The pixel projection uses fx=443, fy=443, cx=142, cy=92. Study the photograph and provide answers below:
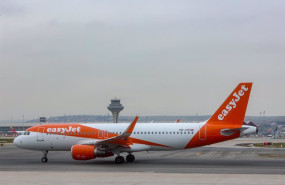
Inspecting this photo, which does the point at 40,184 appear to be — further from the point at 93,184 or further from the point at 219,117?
the point at 219,117

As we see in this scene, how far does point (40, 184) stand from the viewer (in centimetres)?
1936

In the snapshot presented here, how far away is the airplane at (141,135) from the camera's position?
98.2 ft

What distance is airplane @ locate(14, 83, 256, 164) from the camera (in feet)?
98.2

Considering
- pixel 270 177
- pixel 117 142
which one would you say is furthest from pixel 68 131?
pixel 270 177

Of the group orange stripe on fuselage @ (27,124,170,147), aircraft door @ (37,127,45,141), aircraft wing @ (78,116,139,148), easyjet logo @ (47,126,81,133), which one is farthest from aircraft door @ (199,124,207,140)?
aircraft door @ (37,127,45,141)

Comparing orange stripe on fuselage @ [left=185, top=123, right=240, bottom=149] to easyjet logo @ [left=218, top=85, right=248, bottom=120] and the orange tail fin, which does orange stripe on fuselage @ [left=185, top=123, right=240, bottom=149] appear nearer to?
the orange tail fin

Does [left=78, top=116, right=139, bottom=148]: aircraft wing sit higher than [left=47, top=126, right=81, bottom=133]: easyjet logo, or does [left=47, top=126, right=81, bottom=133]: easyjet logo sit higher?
[left=47, top=126, right=81, bottom=133]: easyjet logo

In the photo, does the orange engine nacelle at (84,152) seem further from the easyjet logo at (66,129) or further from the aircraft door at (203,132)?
the aircraft door at (203,132)

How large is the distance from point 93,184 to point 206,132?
12.9 m

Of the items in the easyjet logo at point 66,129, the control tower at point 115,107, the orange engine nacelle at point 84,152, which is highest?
the control tower at point 115,107

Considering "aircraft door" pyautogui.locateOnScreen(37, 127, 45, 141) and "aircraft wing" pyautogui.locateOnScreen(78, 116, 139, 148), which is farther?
"aircraft door" pyautogui.locateOnScreen(37, 127, 45, 141)

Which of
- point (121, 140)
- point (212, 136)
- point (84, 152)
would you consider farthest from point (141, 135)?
point (212, 136)

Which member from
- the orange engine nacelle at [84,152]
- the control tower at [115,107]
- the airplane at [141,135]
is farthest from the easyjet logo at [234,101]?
the control tower at [115,107]

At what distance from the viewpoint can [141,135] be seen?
3192 centimetres
